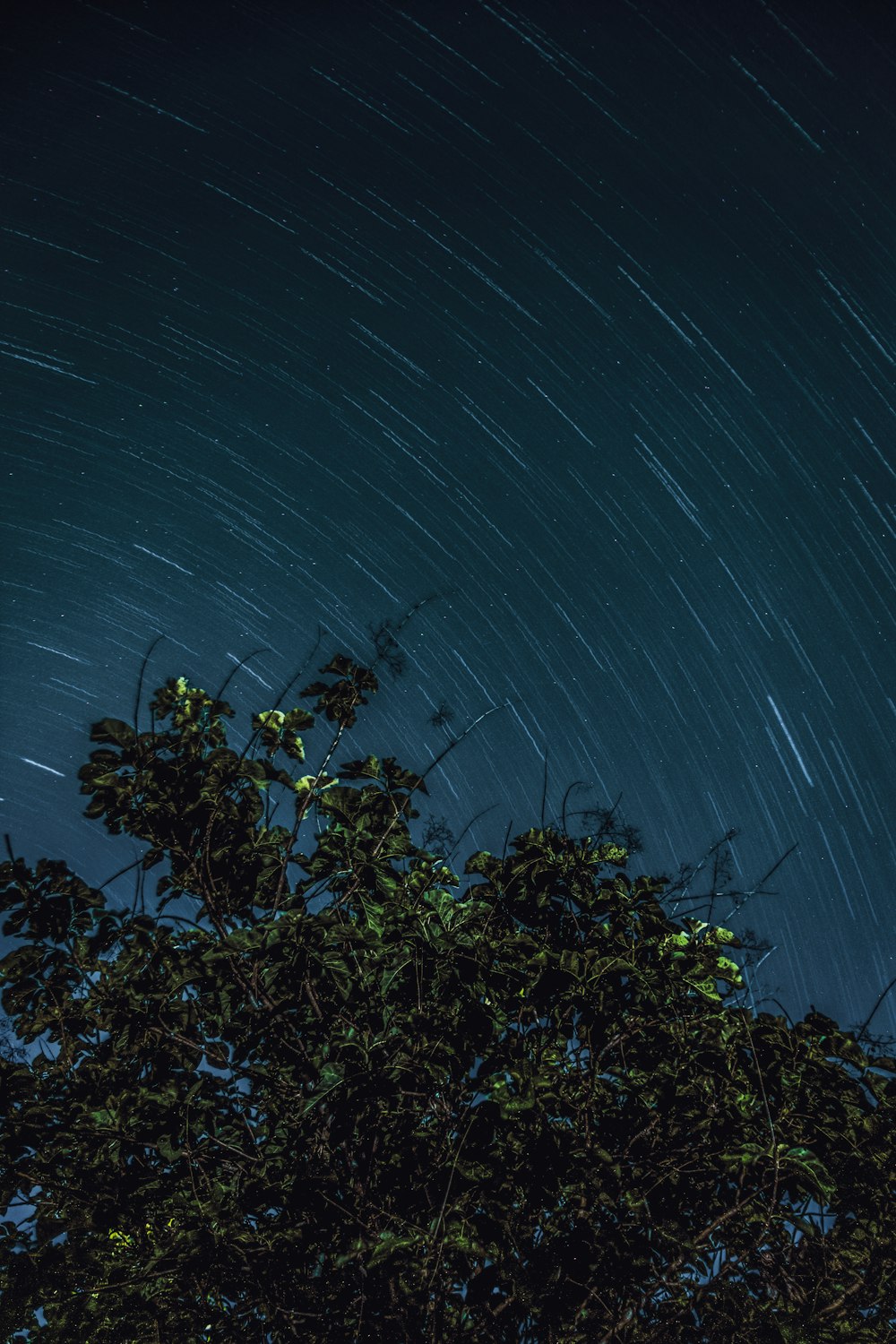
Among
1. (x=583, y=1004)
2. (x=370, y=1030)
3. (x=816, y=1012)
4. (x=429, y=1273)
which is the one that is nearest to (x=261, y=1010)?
(x=370, y=1030)

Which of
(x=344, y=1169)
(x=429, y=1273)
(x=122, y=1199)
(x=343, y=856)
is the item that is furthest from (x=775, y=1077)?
(x=122, y=1199)

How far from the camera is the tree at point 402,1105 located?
2367 millimetres

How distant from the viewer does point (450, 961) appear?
7.90 ft

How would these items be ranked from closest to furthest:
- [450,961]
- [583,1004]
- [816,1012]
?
1. [450,961]
2. [583,1004]
3. [816,1012]

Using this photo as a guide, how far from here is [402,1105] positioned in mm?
2551

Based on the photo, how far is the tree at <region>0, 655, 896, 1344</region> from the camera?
2.37 metres

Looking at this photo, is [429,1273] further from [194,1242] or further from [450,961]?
[450,961]

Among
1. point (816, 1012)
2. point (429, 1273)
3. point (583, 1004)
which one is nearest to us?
point (429, 1273)

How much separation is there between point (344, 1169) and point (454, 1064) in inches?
19.4

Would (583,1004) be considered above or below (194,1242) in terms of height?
above

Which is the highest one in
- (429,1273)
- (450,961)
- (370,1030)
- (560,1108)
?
(450,961)

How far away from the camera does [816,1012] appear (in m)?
2.76

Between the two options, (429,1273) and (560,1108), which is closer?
(429,1273)

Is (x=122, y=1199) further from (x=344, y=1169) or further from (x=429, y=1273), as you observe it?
(x=429, y=1273)
